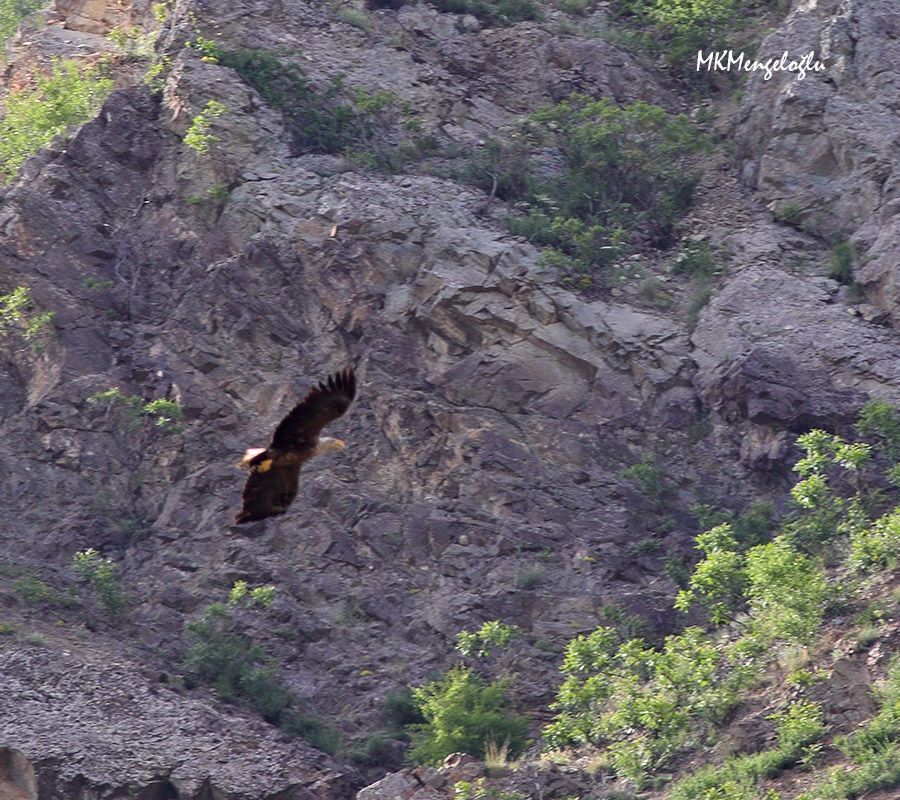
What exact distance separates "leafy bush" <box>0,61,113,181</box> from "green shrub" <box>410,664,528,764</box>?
11.6 meters

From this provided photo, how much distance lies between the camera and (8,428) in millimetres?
20391

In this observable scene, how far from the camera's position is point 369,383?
67.1 feet

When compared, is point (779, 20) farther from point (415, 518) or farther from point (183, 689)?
point (183, 689)

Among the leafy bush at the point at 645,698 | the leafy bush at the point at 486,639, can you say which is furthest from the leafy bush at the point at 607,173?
the leafy bush at the point at 645,698

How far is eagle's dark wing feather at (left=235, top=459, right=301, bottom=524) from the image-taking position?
13.1 meters

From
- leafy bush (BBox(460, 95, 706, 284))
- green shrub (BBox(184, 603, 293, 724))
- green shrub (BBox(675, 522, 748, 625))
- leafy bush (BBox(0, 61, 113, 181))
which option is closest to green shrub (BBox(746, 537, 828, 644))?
green shrub (BBox(675, 522, 748, 625))

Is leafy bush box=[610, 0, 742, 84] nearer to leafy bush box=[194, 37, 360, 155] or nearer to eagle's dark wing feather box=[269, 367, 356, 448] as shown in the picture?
leafy bush box=[194, 37, 360, 155]

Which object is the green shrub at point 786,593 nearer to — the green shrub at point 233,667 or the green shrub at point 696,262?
the green shrub at point 233,667

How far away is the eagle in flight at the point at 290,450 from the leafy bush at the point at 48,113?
11764 millimetres

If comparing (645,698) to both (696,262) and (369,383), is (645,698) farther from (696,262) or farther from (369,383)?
(696,262)

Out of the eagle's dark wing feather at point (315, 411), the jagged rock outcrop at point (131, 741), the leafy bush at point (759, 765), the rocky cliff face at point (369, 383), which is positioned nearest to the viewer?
the eagle's dark wing feather at point (315, 411)

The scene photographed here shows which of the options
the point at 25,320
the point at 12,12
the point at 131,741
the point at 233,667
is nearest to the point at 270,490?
the point at 131,741

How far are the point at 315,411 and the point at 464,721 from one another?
221 inches

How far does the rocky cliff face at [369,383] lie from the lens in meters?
18.3
